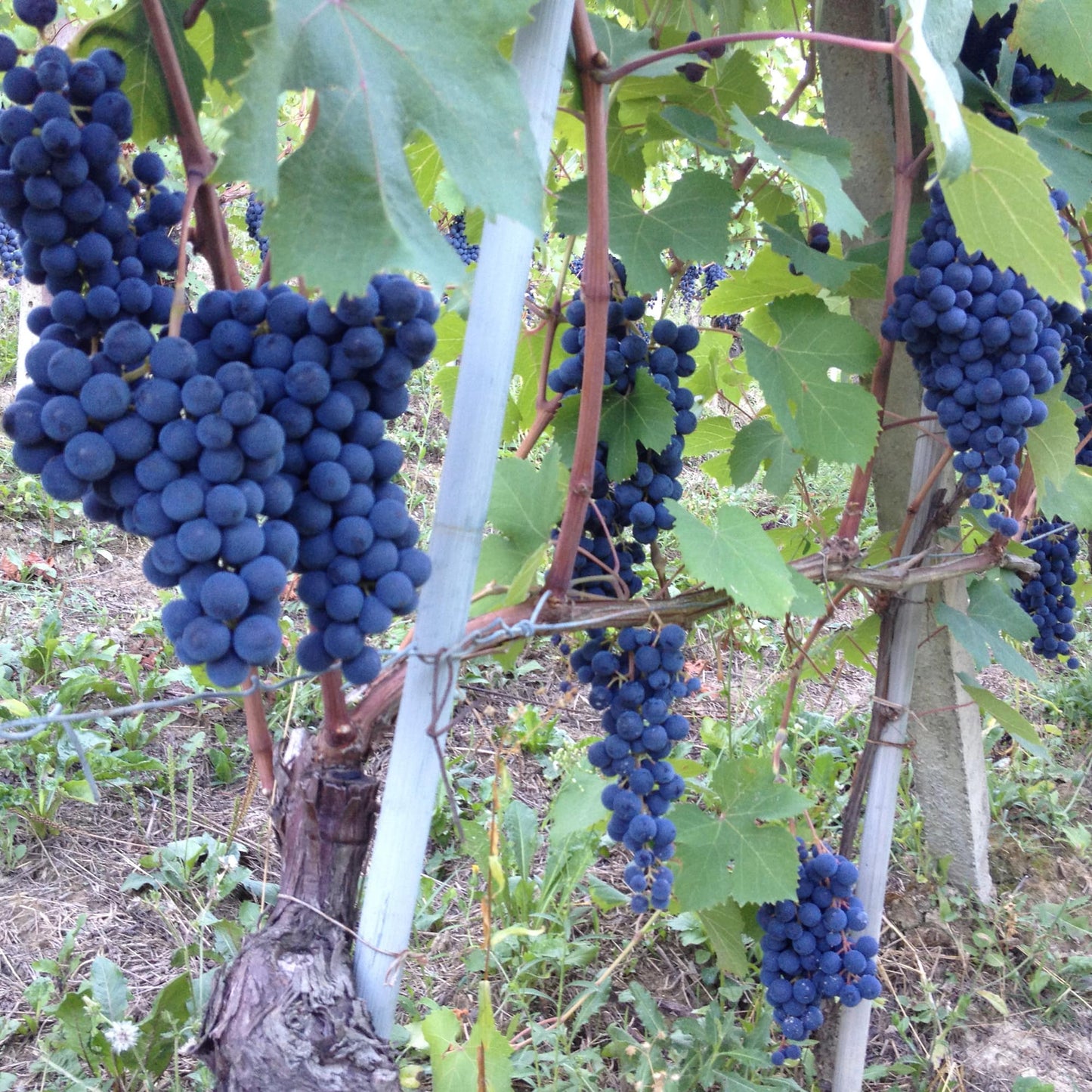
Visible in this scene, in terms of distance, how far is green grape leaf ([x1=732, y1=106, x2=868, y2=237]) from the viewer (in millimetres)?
1091

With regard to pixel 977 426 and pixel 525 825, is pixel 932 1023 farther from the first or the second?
pixel 977 426

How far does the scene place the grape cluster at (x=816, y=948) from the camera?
1.54 m

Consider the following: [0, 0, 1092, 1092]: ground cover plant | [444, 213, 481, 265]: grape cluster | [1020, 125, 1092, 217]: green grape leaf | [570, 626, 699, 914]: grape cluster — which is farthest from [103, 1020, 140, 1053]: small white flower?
[444, 213, 481, 265]: grape cluster

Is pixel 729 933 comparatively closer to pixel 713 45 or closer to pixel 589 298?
pixel 589 298

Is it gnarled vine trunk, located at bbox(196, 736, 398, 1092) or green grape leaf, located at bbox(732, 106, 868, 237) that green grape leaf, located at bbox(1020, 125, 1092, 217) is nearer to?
green grape leaf, located at bbox(732, 106, 868, 237)

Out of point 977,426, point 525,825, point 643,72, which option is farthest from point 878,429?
point 525,825

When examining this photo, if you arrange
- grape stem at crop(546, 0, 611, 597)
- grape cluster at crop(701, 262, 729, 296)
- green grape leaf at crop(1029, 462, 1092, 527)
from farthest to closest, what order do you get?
grape cluster at crop(701, 262, 729, 296) → green grape leaf at crop(1029, 462, 1092, 527) → grape stem at crop(546, 0, 611, 597)

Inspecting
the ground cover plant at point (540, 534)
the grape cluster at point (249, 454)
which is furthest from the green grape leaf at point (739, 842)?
the grape cluster at point (249, 454)

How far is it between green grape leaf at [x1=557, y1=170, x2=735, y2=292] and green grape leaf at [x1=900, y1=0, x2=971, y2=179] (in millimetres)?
331

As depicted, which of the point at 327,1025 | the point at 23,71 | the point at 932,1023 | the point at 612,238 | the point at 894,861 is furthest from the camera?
the point at 894,861

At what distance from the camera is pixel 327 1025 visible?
0.98m

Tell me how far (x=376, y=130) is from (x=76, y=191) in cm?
25

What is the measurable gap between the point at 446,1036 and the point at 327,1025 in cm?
19

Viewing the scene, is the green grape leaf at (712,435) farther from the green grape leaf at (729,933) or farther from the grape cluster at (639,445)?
the green grape leaf at (729,933)
